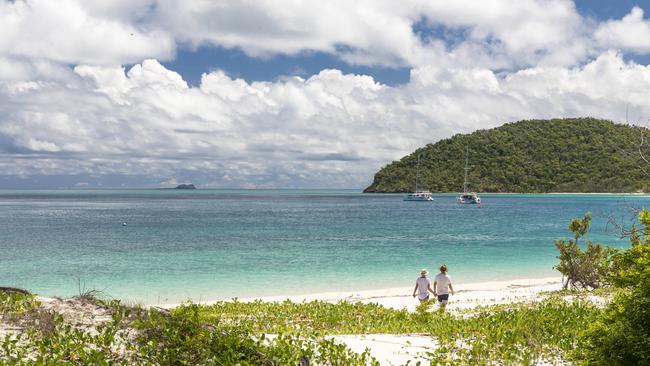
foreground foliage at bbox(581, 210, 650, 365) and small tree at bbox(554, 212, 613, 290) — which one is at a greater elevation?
foreground foliage at bbox(581, 210, 650, 365)

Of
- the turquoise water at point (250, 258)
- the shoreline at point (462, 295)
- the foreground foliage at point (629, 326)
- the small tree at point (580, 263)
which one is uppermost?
the foreground foliage at point (629, 326)

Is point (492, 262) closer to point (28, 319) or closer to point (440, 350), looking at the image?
point (440, 350)

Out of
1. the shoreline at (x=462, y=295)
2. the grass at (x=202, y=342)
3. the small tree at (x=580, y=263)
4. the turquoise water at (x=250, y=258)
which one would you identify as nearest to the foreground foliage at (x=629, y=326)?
the grass at (x=202, y=342)

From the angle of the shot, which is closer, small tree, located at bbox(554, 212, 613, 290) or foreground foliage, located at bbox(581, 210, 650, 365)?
foreground foliage, located at bbox(581, 210, 650, 365)

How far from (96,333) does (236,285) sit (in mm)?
22753

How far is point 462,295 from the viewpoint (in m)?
24.5

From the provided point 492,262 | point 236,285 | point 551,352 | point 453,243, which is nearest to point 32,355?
point 551,352

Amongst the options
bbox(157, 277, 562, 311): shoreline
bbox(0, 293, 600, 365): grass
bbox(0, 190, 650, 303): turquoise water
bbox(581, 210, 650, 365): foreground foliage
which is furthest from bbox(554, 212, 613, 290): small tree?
bbox(581, 210, 650, 365): foreground foliage

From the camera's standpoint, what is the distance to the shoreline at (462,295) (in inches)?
819

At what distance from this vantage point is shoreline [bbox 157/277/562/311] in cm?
2080

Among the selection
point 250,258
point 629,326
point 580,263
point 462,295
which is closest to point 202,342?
point 629,326

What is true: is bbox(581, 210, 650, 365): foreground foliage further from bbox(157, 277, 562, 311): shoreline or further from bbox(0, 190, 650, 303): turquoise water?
bbox(0, 190, 650, 303): turquoise water

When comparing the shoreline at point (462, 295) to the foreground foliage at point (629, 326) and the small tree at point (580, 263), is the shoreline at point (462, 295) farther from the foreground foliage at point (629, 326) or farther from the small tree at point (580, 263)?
the foreground foliage at point (629, 326)

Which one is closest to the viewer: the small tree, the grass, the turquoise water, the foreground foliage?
the foreground foliage
